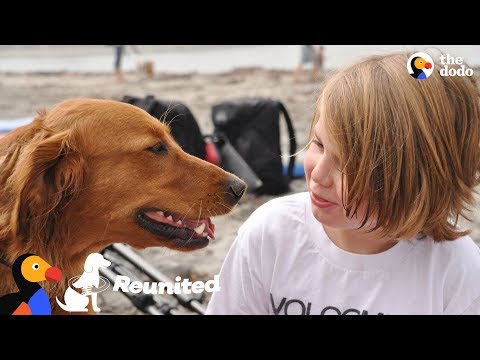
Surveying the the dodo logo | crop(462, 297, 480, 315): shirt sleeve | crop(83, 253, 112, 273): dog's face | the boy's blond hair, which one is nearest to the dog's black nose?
the boy's blond hair

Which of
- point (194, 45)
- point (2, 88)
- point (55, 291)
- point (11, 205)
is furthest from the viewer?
point (2, 88)

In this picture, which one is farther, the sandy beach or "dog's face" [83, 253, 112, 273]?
the sandy beach

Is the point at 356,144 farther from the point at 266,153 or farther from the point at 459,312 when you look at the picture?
the point at 266,153

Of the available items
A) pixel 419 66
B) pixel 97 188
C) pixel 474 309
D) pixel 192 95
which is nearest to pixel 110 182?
pixel 97 188

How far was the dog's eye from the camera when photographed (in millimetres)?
1314

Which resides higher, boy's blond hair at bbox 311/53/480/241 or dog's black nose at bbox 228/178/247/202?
boy's blond hair at bbox 311/53/480/241

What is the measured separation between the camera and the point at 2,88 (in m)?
1.76

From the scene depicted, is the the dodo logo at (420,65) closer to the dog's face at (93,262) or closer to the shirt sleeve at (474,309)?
the shirt sleeve at (474,309)

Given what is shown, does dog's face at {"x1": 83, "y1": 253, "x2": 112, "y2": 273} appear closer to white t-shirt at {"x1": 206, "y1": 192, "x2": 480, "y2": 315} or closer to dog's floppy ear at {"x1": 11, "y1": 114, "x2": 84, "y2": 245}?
dog's floppy ear at {"x1": 11, "y1": 114, "x2": 84, "y2": 245}

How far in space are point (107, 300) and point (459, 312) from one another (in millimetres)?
853

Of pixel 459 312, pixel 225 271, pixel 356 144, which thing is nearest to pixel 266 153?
pixel 225 271

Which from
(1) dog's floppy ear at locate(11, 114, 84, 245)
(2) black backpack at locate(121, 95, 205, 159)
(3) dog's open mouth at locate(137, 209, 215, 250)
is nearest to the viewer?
(1) dog's floppy ear at locate(11, 114, 84, 245)

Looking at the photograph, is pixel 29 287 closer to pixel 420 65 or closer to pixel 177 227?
pixel 177 227

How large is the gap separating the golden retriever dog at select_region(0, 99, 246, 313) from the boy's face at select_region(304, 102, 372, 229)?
0.17 meters
